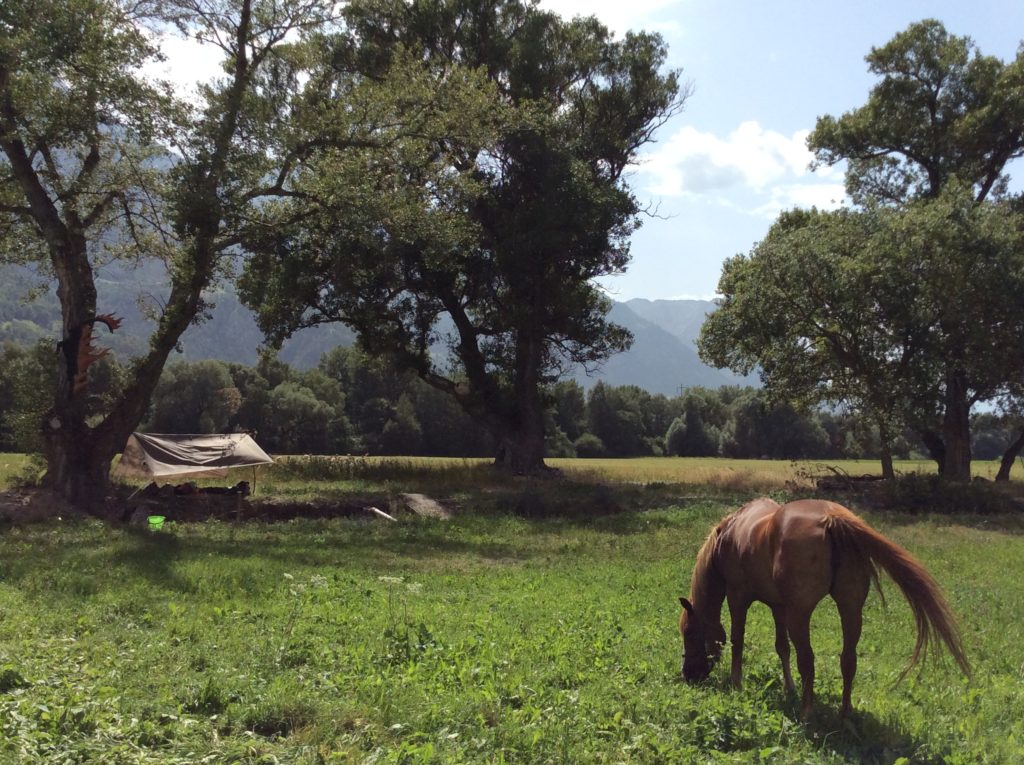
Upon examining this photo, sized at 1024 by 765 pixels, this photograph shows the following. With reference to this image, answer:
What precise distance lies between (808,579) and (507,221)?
25746 mm

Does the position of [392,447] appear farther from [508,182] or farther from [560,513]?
[560,513]

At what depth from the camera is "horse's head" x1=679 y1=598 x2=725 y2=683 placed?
6434 mm

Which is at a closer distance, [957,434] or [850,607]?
[850,607]

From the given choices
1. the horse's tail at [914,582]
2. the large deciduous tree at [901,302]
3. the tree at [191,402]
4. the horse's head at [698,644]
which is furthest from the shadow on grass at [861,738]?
the tree at [191,402]

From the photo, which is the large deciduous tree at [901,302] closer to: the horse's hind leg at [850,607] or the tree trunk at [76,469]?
the tree trunk at [76,469]

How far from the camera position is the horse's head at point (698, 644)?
6434 millimetres

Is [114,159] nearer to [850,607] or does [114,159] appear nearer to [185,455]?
[185,455]

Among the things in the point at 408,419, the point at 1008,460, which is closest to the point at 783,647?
the point at 1008,460

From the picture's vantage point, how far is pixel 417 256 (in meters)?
29.0

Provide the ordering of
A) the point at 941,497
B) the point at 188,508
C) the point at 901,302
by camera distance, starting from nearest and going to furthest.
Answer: the point at 188,508 → the point at 941,497 → the point at 901,302

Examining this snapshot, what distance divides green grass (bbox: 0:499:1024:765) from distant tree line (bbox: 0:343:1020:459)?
37009mm

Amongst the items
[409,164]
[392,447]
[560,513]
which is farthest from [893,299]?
[392,447]

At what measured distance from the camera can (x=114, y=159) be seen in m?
21.7

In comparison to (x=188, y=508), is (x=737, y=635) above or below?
above
